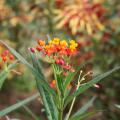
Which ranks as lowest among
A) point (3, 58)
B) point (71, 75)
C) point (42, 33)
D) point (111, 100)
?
point (111, 100)

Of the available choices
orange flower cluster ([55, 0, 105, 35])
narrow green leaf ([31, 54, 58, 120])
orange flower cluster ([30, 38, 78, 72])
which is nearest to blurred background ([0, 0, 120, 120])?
orange flower cluster ([55, 0, 105, 35])

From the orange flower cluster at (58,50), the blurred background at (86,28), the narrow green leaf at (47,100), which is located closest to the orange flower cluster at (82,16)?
the blurred background at (86,28)

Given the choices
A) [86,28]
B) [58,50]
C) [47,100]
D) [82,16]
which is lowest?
[86,28]

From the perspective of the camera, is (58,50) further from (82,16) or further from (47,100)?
(82,16)

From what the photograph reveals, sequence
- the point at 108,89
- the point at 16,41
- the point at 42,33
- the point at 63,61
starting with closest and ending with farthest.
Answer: the point at 63,61, the point at 108,89, the point at 42,33, the point at 16,41

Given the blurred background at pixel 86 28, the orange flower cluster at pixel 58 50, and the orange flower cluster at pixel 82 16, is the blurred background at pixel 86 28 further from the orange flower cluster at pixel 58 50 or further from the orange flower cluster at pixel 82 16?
the orange flower cluster at pixel 58 50

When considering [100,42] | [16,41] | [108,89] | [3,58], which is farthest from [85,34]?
[3,58]

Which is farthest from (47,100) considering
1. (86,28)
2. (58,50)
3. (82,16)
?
(86,28)

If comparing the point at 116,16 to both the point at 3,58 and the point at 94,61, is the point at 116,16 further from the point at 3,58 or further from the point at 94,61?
the point at 3,58

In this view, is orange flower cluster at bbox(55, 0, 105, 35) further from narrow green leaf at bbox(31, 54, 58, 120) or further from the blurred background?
narrow green leaf at bbox(31, 54, 58, 120)
